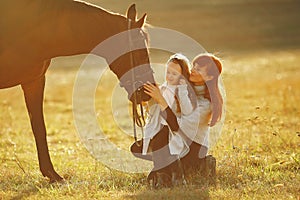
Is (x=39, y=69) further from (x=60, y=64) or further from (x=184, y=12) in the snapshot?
(x=184, y=12)

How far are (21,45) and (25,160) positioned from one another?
207 centimetres

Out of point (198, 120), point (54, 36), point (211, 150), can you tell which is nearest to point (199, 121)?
point (198, 120)

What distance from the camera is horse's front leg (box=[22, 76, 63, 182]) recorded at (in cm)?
683

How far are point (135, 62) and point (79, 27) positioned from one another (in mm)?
646

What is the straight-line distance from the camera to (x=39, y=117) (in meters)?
7.04

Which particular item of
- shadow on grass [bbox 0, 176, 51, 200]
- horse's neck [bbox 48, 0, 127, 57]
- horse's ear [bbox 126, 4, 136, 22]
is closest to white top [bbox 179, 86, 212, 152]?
horse's ear [bbox 126, 4, 136, 22]

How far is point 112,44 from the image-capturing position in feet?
19.8

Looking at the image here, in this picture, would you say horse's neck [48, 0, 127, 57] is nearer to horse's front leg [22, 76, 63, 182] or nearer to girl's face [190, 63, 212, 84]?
horse's front leg [22, 76, 63, 182]

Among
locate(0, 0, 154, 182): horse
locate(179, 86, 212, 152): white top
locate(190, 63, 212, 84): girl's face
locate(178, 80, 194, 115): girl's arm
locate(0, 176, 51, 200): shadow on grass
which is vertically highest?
locate(0, 0, 154, 182): horse

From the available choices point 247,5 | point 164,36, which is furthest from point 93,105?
point 247,5

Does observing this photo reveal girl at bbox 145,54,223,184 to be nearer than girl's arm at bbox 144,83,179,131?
No

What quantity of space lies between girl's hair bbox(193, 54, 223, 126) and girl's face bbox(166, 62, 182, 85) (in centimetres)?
26

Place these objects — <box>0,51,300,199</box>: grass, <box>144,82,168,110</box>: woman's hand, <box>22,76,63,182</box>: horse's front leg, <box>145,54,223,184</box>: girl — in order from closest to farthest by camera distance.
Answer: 1. <box>0,51,300,199</box>: grass
2. <box>144,82,168,110</box>: woman's hand
3. <box>145,54,223,184</box>: girl
4. <box>22,76,63,182</box>: horse's front leg

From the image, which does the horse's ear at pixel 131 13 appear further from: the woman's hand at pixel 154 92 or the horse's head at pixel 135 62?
the woman's hand at pixel 154 92
